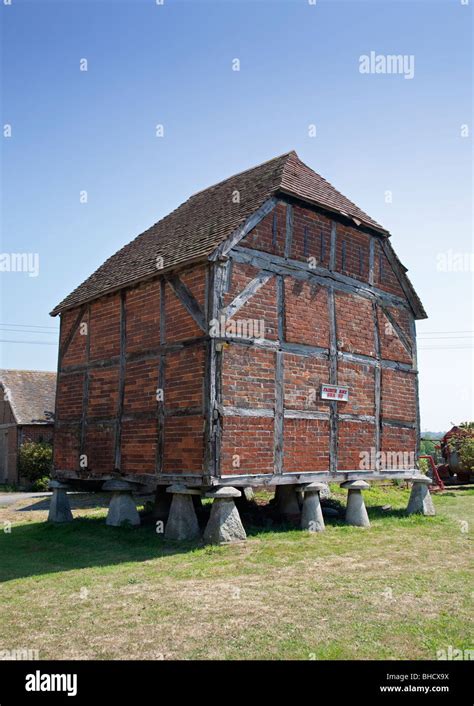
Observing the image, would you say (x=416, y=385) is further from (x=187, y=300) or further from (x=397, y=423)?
(x=187, y=300)

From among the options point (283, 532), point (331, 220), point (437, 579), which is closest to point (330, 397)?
point (283, 532)

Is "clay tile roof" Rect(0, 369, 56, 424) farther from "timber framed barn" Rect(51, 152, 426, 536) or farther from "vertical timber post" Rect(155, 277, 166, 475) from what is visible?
"vertical timber post" Rect(155, 277, 166, 475)

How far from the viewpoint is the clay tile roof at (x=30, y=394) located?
28.5 metres

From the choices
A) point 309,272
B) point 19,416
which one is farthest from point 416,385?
point 19,416

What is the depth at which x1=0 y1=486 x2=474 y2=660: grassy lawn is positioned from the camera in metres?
5.28

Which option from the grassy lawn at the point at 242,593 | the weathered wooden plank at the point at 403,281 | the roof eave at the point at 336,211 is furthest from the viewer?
the weathered wooden plank at the point at 403,281

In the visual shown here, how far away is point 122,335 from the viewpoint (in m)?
12.2

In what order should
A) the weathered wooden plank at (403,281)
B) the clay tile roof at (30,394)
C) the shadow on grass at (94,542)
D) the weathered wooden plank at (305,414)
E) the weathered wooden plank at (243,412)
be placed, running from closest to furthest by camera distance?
1. the shadow on grass at (94,542)
2. the weathered wooden plank at (243,412)
3. the weathered wooden plank at (305,414)
4. the weathered wooden plank at (403,281)
5. the clay tile roof at (30,394)

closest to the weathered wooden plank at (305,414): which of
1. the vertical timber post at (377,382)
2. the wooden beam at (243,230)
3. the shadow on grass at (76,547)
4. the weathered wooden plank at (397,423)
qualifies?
the vertical timber post at (377,382)

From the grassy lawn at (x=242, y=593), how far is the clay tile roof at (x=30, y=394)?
1739cm

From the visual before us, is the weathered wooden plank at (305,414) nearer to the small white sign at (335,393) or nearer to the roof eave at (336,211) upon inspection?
the small white sign at (335,393)

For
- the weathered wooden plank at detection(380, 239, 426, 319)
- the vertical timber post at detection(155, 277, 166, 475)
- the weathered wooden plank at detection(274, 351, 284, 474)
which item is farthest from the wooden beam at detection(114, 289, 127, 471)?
the weathered wooden plank at detection(380, 239, 426, 319)

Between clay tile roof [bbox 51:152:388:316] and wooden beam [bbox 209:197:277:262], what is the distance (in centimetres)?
8

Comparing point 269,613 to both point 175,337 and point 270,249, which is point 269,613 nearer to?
A: point 175,337
